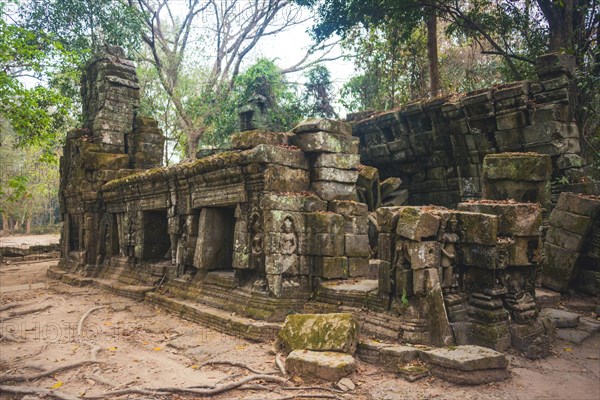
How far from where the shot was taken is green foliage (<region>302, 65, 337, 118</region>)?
1959 cm

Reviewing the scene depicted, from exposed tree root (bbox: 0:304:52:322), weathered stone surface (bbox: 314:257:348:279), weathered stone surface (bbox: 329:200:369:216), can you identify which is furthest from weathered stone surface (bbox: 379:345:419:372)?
exposed tree root (bbox: 0:304:52:322)

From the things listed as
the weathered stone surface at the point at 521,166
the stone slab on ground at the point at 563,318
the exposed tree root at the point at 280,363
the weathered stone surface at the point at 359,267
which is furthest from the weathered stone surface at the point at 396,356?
the weathered stone surface at the point at 521,166

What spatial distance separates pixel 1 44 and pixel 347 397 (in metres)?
8.04

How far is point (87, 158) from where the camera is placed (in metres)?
12.0

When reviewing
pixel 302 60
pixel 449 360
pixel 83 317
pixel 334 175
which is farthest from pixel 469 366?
pixel 302 60

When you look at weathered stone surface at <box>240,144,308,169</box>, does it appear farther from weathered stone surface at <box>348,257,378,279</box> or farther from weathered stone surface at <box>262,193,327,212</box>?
weathered stone surface at <box>348,257,378,279</box>

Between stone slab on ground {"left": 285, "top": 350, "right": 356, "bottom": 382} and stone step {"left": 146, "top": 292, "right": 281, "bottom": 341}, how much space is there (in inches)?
45.5

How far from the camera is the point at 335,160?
6.79 meters

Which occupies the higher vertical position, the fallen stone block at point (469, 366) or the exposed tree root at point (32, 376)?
the fallen stone block at point (469, 366)

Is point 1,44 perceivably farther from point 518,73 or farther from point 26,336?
point 518,73

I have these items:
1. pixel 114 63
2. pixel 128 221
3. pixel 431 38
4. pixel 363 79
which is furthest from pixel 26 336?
pixel 363 79

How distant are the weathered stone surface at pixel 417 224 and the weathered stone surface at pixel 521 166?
1.92m

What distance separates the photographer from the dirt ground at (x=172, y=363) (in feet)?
13.3

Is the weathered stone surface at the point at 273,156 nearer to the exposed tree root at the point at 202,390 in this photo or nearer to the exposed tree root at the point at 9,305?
the exposed tree root at the point at 202,390
